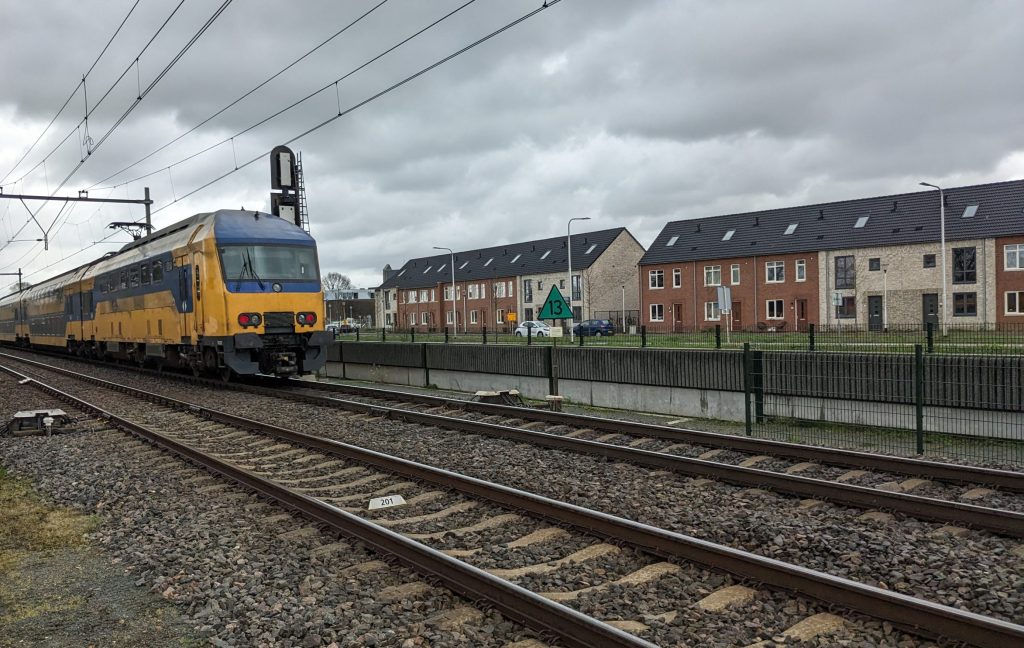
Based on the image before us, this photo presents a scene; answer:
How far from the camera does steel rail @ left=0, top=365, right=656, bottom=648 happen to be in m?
3.96

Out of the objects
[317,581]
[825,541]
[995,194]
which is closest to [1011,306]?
[995,194]

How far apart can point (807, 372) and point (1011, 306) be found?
37.6 meters

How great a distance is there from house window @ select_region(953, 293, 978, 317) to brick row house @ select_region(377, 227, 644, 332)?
2590 cm

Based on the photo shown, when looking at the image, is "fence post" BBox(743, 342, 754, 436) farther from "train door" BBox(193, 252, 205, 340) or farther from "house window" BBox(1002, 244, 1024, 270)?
"house window" BBox(1002, 244, 1024, 270)

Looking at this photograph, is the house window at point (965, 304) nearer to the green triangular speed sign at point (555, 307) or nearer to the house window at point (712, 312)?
the house window at point (712, 312)

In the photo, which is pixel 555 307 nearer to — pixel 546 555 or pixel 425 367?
pixel 425 367

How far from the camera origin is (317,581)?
206 inches

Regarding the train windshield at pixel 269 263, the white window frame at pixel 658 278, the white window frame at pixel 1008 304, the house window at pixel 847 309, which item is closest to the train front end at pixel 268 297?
the train windshield at pixel 269 263

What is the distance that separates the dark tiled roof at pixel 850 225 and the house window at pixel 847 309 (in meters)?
3.43

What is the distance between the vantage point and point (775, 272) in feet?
168

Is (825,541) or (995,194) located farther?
(995,194)

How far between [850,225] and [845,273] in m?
3.27

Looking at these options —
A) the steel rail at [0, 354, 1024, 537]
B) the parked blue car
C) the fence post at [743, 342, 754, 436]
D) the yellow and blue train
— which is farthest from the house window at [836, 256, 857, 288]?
the steel rail at [0, 354, 1024, 537]

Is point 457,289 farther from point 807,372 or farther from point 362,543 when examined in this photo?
point 362,543
